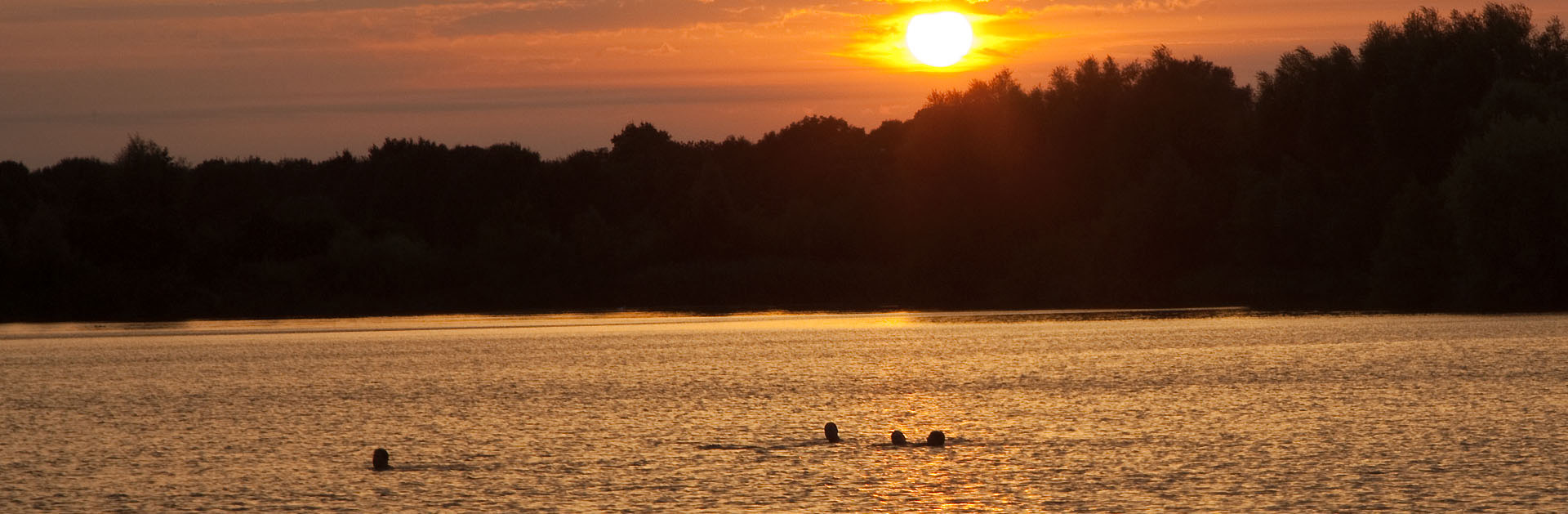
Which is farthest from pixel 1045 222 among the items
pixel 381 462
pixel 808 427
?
pixel 381 462

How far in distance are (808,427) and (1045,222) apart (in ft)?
199

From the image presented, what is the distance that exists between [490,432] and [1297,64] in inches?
2233

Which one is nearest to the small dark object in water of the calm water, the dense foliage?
the calm water

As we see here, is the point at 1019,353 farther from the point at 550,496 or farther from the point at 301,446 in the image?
the point at 550,496

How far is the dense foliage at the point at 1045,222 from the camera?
6388cm

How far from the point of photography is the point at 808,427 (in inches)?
878

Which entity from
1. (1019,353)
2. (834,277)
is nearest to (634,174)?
(834,277)

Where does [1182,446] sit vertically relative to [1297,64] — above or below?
below

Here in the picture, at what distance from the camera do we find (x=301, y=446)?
2105 centimetres

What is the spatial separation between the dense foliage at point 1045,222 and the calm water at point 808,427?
74.8ft

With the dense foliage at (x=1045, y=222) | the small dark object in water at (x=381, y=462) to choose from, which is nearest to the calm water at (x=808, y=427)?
the small dark object in water at (x=381, y=462)

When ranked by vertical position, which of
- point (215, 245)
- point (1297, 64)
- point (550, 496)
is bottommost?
point (550, 496)

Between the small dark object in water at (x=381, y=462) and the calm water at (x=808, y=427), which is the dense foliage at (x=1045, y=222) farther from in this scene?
the small dark object in water at (x=381, y=462)

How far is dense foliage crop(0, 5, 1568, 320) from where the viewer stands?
63.9 m
